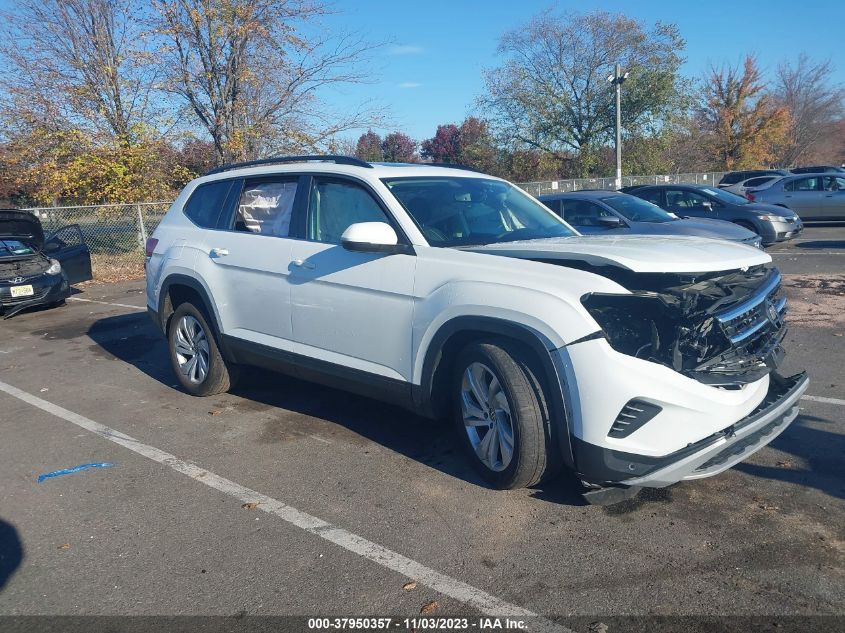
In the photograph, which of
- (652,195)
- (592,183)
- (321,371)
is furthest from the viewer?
(592,183)

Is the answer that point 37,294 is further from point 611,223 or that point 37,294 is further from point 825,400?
point 825,400

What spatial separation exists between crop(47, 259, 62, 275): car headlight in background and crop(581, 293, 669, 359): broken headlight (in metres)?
10.7

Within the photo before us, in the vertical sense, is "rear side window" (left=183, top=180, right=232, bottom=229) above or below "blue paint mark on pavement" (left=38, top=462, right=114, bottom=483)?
above

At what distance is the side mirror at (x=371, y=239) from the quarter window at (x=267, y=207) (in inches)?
43.2

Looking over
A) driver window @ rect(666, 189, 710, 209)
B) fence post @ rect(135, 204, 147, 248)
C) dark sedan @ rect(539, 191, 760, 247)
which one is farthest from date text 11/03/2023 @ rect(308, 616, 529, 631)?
fence post @ rect(135, 204, 147, 248)

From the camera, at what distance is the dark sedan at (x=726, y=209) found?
14758 millimetres

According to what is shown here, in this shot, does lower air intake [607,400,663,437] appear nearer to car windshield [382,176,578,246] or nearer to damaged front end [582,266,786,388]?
damaged front end [582,266,786,388]

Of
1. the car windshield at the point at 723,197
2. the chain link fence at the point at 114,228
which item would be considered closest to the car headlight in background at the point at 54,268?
the chain link fence at the point at 114,228

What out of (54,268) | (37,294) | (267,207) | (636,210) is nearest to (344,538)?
(267,207)

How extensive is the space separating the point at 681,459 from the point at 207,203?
448 centimetres

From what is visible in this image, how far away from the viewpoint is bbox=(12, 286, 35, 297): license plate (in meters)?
11.0

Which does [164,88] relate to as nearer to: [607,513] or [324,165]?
[324,165]

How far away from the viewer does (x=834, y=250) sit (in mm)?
14352

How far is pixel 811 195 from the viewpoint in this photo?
1991 cm
